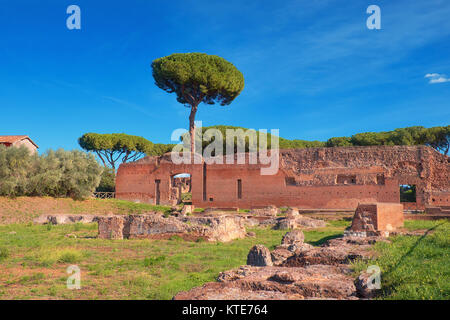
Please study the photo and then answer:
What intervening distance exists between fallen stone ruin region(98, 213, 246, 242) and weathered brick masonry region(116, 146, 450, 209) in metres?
14.7

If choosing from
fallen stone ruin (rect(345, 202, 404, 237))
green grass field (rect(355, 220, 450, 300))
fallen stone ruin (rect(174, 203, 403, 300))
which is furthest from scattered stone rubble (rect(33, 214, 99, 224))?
green grass field (rect(355, 220, 450, 300))

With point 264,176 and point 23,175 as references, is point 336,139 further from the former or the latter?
point 23,175

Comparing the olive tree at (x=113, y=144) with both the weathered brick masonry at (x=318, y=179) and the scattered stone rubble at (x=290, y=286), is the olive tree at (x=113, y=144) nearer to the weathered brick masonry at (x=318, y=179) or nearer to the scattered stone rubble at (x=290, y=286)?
the weathered brick masonry at (x=318, y=179)

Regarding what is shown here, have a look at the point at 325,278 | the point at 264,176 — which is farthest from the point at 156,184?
the point at 325,278

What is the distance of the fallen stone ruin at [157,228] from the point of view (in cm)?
1169

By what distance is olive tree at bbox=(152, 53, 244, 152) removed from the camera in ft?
Result: 105

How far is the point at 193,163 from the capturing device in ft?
94.0

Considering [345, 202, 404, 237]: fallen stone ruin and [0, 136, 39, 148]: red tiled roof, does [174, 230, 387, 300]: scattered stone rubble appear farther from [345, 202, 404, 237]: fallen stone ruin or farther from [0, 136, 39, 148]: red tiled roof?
[0, 136, 39, 148]: red tiled roof

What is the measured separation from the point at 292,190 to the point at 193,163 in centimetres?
824

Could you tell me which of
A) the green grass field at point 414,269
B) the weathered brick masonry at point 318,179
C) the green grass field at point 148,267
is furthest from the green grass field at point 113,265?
the weathered brick masonry at point 318,179

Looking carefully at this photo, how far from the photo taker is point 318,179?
85.2 feet

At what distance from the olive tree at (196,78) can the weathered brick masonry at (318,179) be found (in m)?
5.39

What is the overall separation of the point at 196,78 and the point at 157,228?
880 inches

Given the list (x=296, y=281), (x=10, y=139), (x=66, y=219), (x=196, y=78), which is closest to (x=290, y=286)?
(x=296, y=281)
